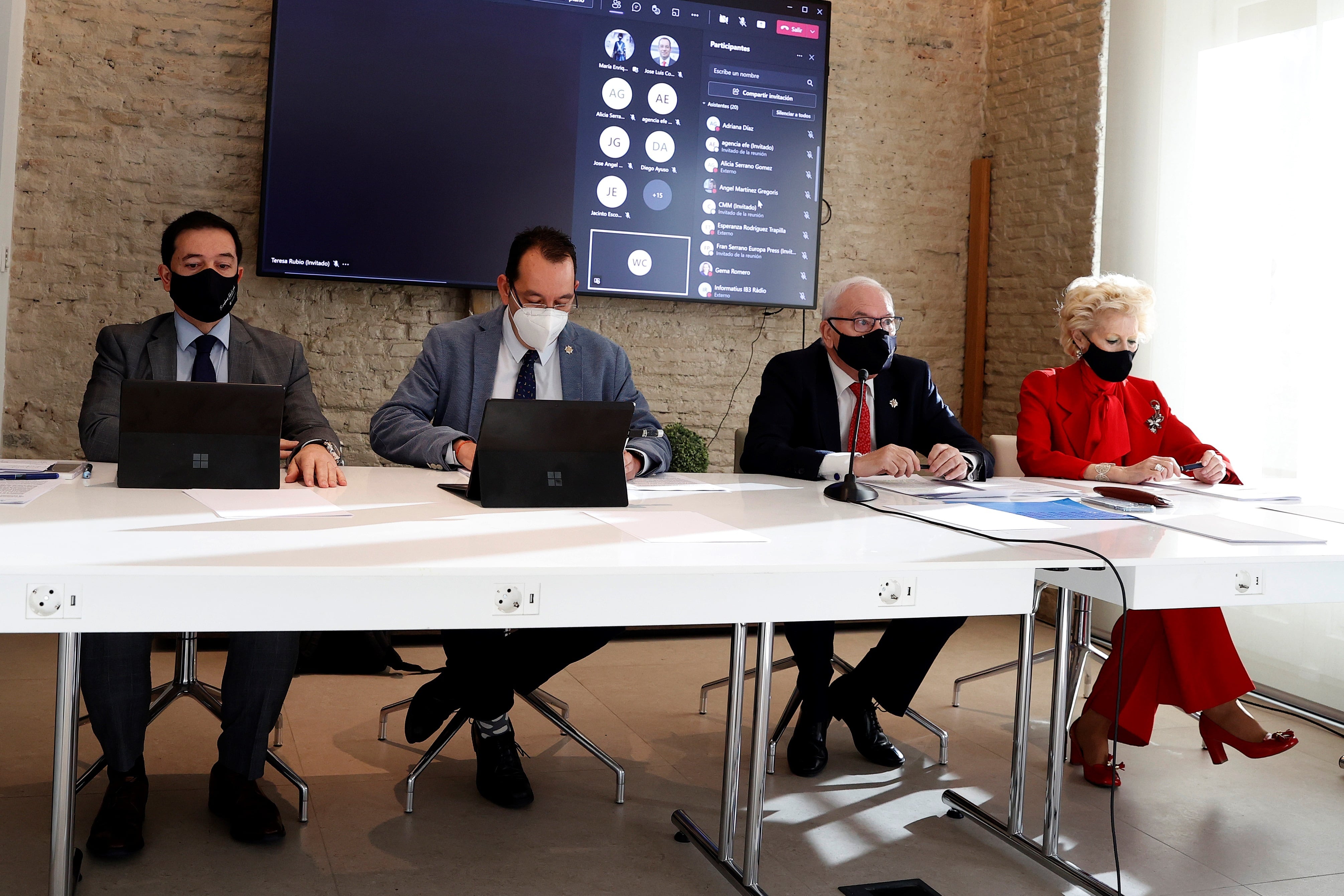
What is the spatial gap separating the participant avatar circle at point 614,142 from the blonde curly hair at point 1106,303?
84.1 inches

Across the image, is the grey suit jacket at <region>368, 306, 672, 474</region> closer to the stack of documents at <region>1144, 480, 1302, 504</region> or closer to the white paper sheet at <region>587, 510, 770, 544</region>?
the white paper sheet at <region>587, 510, 770, 544</region>

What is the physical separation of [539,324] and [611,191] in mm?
2068

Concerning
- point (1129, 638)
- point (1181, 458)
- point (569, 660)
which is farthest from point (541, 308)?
point (1181, 458)

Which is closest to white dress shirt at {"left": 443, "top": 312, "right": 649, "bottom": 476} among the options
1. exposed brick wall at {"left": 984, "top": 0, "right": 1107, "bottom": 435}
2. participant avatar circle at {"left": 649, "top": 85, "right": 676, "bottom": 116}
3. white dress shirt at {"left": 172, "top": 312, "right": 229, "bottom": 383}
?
white dress shirt at {"left": 172, "top": 312, "right": 229, "bottom": 383}

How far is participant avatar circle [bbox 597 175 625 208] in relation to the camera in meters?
4.83

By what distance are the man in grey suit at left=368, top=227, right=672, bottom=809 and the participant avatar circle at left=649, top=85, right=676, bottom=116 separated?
2.04m

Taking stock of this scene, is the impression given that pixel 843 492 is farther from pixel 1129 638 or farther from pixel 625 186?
pixel 625 186

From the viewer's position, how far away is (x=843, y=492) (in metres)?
2.51

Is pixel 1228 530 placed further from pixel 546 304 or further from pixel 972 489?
pixel 546 304

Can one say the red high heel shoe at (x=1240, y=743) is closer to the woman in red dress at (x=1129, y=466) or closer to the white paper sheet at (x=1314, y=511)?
the woman in red dress at (x=1129, y=466)

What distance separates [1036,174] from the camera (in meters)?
5.30

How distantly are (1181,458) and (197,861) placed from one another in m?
2.91

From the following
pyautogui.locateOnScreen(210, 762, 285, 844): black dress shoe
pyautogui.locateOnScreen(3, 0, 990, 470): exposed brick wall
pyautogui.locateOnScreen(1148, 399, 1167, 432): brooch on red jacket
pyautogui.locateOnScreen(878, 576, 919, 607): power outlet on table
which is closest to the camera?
pyautogui.locateOnScreen(878, 576, 919, 607): power outlet on table

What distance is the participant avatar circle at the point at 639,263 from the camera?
492 cm
